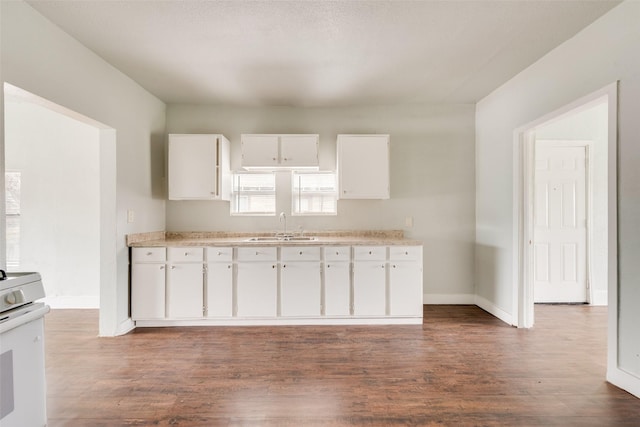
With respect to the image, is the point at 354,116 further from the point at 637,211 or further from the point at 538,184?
the point at 637,211

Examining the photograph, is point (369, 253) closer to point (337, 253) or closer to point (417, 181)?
point (337, 253)

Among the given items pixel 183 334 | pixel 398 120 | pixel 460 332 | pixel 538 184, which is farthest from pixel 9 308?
pixel 538 184

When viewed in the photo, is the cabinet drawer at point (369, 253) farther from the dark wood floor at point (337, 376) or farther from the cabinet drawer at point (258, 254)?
the cabinet drawer at point (258, 254)

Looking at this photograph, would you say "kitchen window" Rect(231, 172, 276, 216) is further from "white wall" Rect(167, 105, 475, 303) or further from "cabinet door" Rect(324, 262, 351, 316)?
"cabinet door" Rect(324, 262, 351, 316)

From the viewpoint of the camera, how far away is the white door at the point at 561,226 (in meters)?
4.20

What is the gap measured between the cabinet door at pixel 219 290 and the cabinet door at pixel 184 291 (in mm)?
91

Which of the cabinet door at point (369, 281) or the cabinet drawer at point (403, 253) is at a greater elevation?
the cabinet drawer at point (403, 253)

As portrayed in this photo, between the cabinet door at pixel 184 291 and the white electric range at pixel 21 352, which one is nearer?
the white electric range at pixel 21 352

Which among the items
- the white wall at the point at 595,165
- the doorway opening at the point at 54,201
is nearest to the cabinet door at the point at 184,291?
the doorway opening at the point at 54,201

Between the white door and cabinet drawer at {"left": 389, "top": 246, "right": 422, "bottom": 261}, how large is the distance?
6.39 ft

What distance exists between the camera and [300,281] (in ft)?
11.2

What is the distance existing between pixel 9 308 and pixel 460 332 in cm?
337

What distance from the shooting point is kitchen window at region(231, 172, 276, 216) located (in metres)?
4.20

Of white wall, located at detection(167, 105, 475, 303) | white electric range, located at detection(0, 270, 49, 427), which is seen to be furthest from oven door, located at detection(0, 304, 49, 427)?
white wall, located at detection(167, 105, 475, 303)
